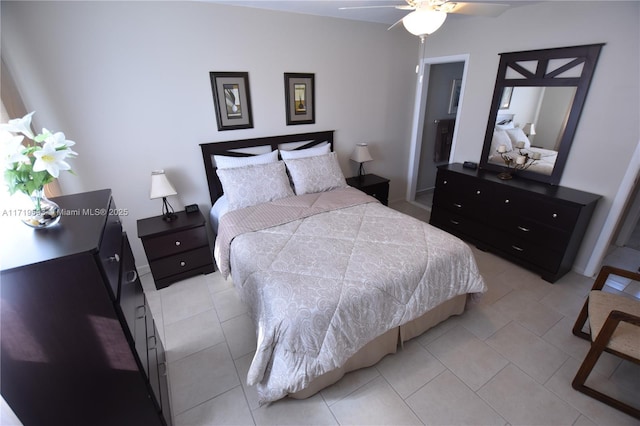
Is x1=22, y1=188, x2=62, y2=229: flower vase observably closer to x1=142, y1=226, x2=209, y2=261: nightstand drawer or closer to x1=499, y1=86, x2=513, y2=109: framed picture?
x1=142, y1=226, x2=209, y2=261: nightstand drawer

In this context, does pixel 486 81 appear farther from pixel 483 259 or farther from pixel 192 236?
pixel 192 236

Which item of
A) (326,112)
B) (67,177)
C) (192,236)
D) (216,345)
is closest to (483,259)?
(326,112)

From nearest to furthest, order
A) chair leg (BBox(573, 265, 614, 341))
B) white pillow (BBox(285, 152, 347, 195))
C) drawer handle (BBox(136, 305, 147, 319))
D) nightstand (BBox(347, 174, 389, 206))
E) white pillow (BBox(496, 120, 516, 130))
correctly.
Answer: drawer handle (BBox(136, 305, 147, 319)) < chair leg (BBox(573, 265, 614, 341)) < white pillow (BBox(285, 152, 347, 195)) < white pillow (BBox(496, 120, 516, 130)) < nightstand (BBox(347, 174, 389, 206))

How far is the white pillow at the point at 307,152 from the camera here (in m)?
3.06

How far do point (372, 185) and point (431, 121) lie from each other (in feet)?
5.28

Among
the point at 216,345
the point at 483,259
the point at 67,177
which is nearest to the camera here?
the point at 216,345

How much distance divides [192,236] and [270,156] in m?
1.09

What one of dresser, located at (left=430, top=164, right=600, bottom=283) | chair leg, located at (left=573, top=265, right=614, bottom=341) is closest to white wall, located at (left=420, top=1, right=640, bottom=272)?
dresser, located at (left=430, top=164, right=600, bottom=283)

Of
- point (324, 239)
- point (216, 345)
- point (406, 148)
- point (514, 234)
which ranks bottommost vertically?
point (216, 345)

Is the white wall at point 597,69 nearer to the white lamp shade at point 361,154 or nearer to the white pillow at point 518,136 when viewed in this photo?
the white pillow at point 518,136

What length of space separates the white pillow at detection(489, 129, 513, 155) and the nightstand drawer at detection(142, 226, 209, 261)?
317cm

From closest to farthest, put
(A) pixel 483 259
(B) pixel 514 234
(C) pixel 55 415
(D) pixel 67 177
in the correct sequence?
(C) pixel 55 415, (D) pixel 67 177, (B) pixel 514 234, (A) pixel 483 259

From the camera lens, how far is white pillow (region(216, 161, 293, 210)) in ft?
8.54

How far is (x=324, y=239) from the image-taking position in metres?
2.06
